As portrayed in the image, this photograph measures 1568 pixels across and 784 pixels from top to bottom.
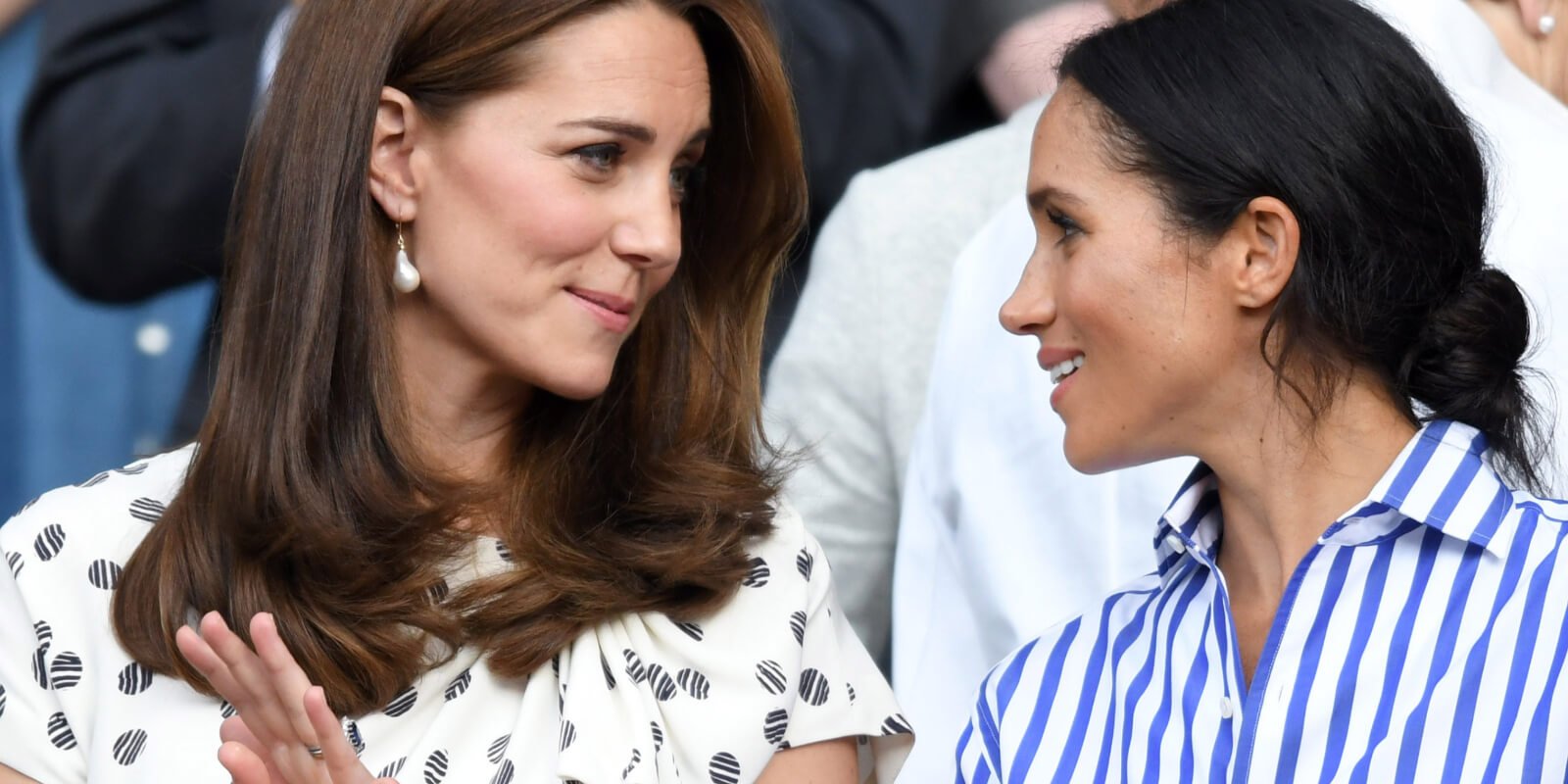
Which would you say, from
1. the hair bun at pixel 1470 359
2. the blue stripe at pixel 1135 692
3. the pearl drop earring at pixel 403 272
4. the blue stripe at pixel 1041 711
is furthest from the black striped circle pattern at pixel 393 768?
the hair bun at pixel 1470 359

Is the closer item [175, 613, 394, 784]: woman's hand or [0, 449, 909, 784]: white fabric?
[175, 613, 394, 784]: woman's hand

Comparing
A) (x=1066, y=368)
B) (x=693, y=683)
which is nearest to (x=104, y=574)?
(x=693, y=683)

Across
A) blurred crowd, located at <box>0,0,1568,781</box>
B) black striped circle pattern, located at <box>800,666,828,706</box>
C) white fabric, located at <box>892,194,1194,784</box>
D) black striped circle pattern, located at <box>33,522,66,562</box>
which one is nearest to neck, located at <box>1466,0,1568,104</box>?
blurred crowd, located at <box>0,0,1568,781</box>

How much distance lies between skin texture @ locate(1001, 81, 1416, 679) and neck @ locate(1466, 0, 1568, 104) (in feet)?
4.44

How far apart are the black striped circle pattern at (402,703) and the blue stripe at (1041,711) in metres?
0.64

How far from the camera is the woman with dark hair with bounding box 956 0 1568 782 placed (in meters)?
1.72

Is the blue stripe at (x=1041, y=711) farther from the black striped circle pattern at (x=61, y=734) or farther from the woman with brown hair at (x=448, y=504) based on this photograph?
the black striped circle pattern at (x=61, y=734)

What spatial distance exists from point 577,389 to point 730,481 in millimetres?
236

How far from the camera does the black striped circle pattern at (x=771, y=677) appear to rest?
2.02 metres

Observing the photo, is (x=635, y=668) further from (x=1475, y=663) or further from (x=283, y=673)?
(x=1475, y=663)

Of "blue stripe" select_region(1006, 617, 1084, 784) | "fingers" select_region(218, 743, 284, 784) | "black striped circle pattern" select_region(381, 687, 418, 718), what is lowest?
"black striped circle pattern" select_region(381, 687, 418, 718)

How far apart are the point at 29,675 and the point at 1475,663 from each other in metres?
1.45

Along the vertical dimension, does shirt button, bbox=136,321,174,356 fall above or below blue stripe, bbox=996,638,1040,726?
below

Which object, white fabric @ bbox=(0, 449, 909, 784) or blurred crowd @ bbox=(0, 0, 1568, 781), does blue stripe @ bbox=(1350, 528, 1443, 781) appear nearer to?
white fabric @ bbox=(0, 449, 909, 784)
